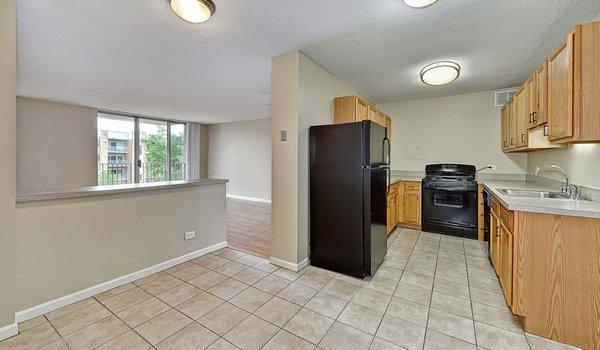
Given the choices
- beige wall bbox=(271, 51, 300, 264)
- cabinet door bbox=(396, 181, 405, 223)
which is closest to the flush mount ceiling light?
beige wall bbox=(271, 51, 300, 264)

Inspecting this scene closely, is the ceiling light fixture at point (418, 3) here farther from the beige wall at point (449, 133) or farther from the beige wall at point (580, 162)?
the beige wall at point (449, 133)

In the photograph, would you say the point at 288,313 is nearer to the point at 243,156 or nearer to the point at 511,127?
the point at 511,127

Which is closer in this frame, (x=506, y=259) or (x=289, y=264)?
(x=506, y=259)

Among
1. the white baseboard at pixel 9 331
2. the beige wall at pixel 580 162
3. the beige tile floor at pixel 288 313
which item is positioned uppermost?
the beige wall at pixel 580 162

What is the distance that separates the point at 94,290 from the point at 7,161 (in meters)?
1.30

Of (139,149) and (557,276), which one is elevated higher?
(139,149)

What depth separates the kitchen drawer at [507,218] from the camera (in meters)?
1.91

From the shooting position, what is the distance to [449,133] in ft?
15.2

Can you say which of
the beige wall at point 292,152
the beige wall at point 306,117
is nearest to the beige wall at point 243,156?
the beige wall at point 306,117

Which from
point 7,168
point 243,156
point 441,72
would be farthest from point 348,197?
point 243,156

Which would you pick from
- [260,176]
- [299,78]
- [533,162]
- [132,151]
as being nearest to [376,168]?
[299,78]

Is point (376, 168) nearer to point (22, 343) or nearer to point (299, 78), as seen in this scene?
point (299, 78)

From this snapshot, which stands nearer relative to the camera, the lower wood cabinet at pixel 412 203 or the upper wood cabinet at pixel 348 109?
the upper wood cabinet at pixel 348 109

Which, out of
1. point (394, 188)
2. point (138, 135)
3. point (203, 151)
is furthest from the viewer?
point (203, 151)
